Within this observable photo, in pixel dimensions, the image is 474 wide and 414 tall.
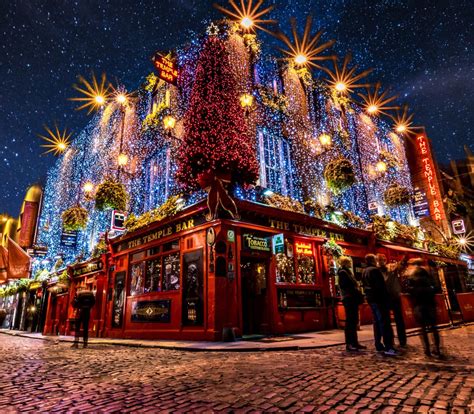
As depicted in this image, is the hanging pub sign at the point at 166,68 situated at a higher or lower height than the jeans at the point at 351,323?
higher

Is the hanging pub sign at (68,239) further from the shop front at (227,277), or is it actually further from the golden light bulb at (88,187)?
the shop front at (227,277)

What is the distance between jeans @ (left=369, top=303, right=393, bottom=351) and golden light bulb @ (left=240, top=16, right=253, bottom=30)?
15289 millimetres

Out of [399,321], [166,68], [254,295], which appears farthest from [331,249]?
[166,68]

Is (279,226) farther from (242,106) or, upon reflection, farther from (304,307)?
(242,106)

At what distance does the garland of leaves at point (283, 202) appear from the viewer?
13.5 m

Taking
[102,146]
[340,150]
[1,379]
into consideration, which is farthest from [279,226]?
[102,146]

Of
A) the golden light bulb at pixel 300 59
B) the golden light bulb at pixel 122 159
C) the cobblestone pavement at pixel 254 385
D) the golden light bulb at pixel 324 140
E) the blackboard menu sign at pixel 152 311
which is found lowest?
the cobblestone pavement at pixel 254 385

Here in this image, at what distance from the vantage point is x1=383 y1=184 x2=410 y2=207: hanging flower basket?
60.1 feet

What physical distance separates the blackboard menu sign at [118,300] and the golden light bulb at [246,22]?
45.7ft

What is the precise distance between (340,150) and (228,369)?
15.6 m

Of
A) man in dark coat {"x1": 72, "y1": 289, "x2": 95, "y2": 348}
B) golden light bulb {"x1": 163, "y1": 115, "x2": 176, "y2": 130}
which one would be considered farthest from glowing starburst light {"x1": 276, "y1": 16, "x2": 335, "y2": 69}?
man in dark coat {"x1": 72, "y1": 289, "x2": 95, "y2": 348}

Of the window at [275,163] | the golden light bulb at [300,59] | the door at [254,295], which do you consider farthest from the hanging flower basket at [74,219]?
the golden light bulb at [300,59]

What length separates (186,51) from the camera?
16516 millimetres

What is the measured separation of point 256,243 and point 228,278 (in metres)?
1.95
